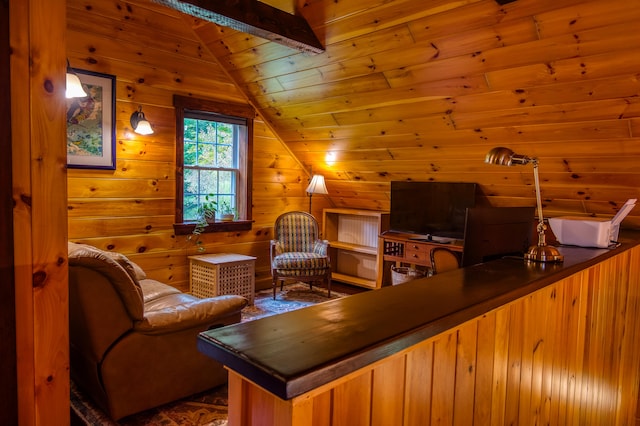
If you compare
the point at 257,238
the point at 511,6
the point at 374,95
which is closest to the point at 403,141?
the point at 374,95

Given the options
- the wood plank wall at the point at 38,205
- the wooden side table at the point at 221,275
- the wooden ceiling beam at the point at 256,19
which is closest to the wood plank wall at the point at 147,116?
the wooden side table at the point at 221,275

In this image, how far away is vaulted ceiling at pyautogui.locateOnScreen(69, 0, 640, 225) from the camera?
8.80ft

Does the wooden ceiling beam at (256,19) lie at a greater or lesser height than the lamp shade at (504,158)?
greater

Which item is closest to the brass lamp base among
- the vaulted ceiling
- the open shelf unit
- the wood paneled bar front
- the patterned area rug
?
the wood paneled bar front

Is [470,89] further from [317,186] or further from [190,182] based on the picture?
[190,182]

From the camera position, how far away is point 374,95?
3.85 meters

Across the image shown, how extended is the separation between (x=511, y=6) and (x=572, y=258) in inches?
63.4

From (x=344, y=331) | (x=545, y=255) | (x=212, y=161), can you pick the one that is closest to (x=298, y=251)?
(x=212, y=161)

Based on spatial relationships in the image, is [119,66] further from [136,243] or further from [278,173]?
[278,173]

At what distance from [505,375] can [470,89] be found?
2.51 meters

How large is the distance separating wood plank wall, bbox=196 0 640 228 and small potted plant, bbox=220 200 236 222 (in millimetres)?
1168

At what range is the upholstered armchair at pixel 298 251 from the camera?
186 inches

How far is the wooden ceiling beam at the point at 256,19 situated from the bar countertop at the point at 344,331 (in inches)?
104

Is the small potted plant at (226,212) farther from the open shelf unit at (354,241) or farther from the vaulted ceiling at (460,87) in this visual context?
the open shelf unit at (354,241)
